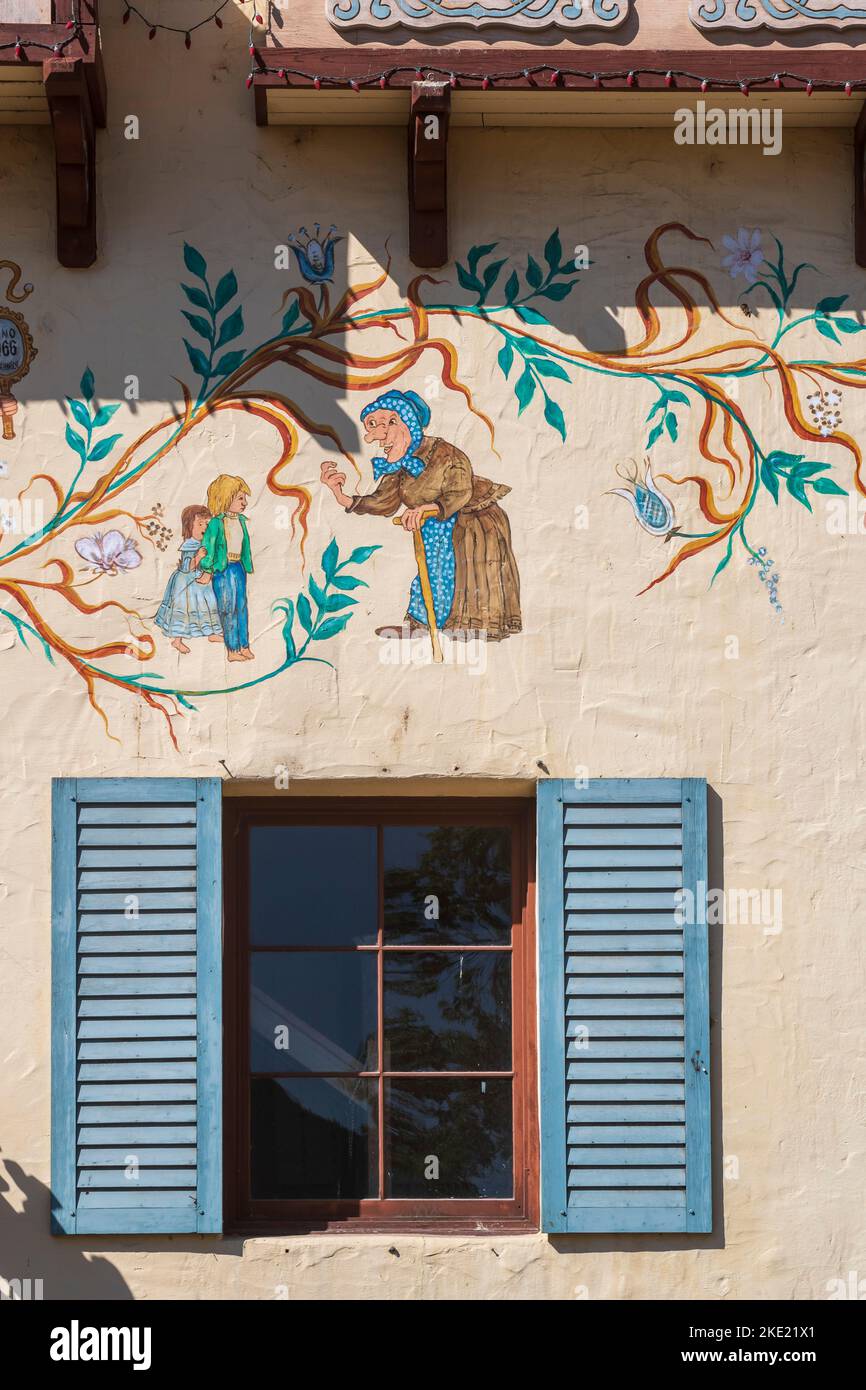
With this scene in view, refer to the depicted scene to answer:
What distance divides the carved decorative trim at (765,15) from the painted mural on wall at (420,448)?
0.68 meters

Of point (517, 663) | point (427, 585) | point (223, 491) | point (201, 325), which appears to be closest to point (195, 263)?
point (201, 325)

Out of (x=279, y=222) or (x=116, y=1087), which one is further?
(x=279, y=222)

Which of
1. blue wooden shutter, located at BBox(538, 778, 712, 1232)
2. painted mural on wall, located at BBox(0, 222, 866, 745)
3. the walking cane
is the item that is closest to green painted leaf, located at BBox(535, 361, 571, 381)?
painted mural on wall, located at BBox(0, 222, 866, 745)

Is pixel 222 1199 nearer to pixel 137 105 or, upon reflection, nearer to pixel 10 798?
pixel 10 798

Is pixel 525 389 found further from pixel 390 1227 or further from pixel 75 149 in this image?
pixel 390 1227

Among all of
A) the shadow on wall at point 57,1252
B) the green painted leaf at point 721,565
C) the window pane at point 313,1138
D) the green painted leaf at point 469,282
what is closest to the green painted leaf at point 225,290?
the green painted leaf at point 469,282

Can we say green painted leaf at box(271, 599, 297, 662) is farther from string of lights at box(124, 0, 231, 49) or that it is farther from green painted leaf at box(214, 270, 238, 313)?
string of lights at box(124, 0, 231, 49)

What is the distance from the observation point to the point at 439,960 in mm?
6512

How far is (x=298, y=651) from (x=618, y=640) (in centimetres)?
107

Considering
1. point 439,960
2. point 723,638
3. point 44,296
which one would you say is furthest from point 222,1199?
point 44,296

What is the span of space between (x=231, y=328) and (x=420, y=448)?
76cm

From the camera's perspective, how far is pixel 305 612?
6.49 metres

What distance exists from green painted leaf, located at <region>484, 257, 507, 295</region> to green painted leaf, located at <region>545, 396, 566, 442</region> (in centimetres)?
44

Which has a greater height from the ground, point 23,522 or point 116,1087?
point 23,522
